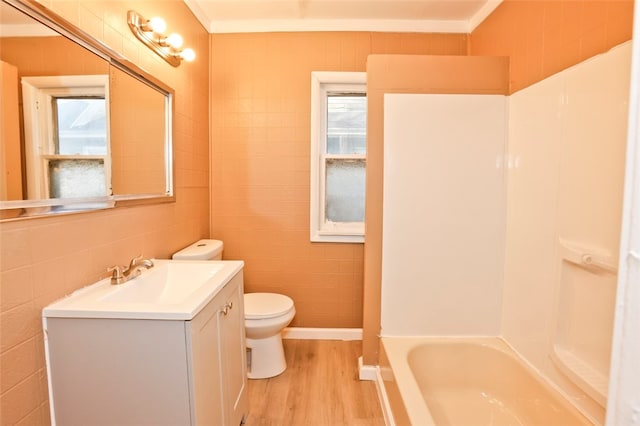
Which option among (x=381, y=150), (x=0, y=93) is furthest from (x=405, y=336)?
(x=0, y=93)

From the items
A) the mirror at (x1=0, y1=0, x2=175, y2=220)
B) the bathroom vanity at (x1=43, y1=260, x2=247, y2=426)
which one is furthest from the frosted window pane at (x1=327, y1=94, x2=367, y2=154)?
the bathroom vanity at (x1=43, y1=260, x2=247, y2=426)

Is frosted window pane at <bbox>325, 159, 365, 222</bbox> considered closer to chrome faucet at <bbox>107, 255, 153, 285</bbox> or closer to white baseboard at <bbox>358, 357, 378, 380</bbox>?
white baseboard at <bbox>358, 357, 378, 380</bbox>

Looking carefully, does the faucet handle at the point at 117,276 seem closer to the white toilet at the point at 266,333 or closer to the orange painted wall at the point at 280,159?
the white toilet at the point at 266,333

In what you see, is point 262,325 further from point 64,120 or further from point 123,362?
point 64,120

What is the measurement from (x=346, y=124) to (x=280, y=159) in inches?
24.0

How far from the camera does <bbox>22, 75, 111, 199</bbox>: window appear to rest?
1.04 meters

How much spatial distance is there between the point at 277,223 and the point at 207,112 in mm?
1015

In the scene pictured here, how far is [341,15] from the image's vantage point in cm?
246

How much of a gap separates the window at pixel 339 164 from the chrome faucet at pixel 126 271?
1.38 metres

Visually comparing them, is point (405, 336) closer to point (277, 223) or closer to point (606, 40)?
point (277, 223)

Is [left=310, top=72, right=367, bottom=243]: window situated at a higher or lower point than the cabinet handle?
higher

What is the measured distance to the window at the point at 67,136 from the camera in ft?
3.40

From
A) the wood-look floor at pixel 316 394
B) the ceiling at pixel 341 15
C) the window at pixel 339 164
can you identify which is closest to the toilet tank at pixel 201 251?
the window at pixel 339 164

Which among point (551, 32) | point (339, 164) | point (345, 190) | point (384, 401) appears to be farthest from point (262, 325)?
point (551, 32)
